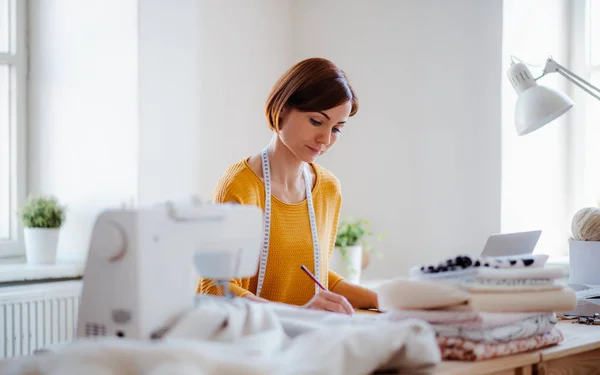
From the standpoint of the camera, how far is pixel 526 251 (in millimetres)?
1848

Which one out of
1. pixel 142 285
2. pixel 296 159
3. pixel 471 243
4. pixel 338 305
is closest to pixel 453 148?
pixel 471 243

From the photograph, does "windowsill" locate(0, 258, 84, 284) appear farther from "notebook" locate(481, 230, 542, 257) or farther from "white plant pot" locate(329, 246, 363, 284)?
"notebook" locate(481, 230, 542, 257)

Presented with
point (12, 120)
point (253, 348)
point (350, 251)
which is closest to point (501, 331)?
point (253, 348)

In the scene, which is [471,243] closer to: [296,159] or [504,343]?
[296,159]

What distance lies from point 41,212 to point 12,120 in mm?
556

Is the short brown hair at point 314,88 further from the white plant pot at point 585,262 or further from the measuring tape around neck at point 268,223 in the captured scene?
the white plant pot at point 585,262

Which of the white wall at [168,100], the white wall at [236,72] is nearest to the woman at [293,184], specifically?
the white wall at [168,100]

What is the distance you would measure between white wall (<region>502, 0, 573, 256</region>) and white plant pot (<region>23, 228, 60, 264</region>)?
7.34ft

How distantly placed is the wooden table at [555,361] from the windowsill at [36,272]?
228 centimetres

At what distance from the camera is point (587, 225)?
2.57 m

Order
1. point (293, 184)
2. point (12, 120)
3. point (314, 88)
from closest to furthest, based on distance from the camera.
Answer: point (314, 88) → point (293, 184) → point (12, 120)

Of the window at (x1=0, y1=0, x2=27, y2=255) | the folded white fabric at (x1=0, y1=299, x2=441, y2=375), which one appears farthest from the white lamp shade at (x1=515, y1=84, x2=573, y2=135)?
the window at (x1=0, y1=0, x2=27, y2=255)

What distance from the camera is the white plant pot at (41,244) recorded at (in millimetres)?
3434

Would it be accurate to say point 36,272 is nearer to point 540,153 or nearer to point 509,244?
point 509,244
